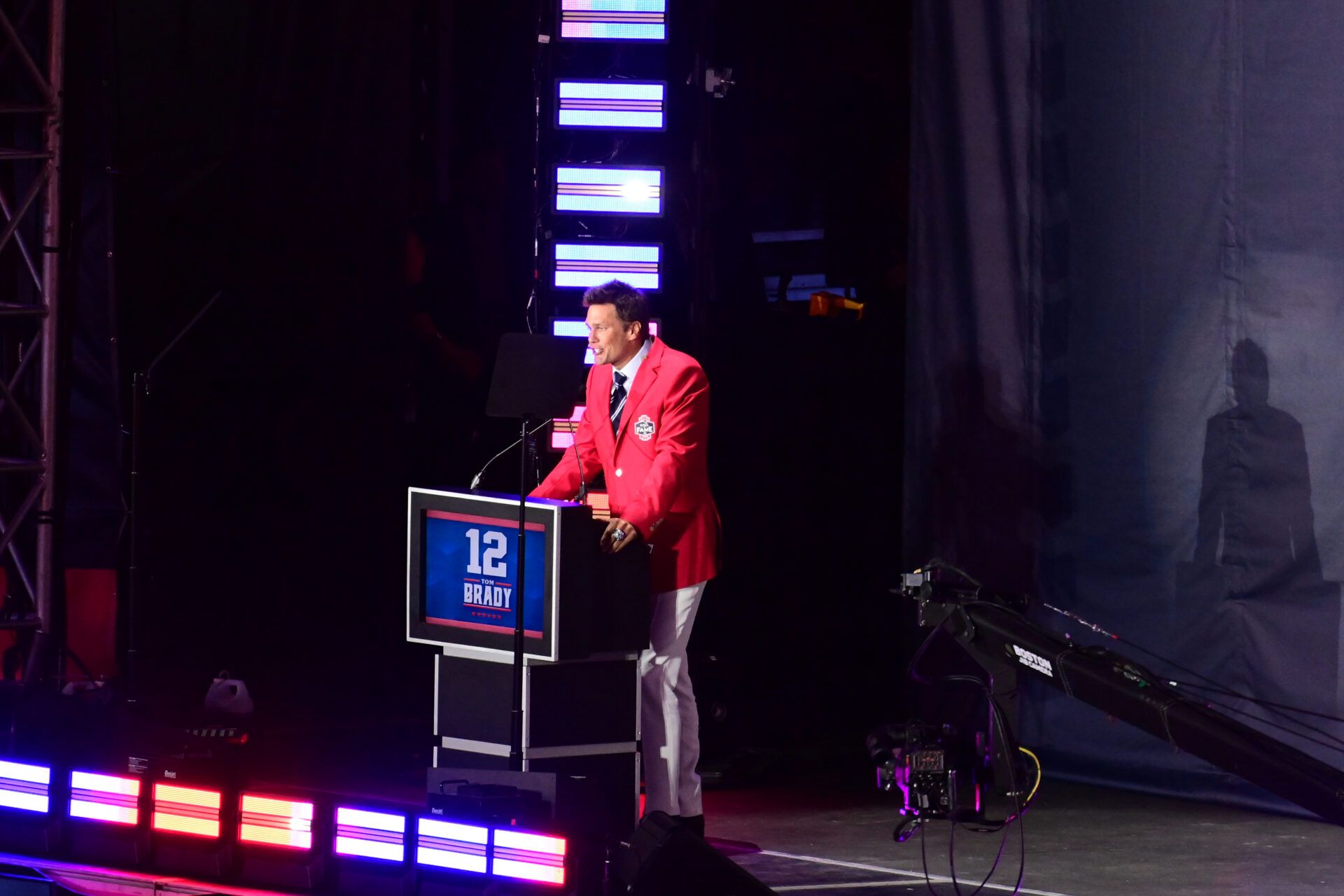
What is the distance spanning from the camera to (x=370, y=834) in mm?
3891

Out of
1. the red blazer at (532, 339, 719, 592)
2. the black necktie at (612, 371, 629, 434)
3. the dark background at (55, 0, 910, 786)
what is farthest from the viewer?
the dark background at (55, 0, 910, 786)

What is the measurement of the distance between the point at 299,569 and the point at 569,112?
94.3 inches

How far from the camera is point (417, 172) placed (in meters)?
7.63

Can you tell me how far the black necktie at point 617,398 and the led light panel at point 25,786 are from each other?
2.12m

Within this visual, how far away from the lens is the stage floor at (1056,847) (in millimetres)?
5137

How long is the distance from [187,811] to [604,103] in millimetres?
3758

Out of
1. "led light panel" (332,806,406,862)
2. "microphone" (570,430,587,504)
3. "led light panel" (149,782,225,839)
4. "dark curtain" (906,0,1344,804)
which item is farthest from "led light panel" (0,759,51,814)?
"dark curtain" (906,0,1344,804)

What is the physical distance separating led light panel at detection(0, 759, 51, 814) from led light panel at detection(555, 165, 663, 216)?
11.3 feet

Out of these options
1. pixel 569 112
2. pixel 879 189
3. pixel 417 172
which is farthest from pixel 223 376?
pixel 879 189

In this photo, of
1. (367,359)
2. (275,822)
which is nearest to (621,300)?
(275,822)

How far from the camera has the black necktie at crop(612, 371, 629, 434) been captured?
5484 millimetres

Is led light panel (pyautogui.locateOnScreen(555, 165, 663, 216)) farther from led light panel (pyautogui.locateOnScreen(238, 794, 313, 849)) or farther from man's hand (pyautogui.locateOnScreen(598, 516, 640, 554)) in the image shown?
led light panel (pyautogui.locateOnScreen(238, 794, 313, 849))

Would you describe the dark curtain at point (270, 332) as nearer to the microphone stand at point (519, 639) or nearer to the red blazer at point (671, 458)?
the red blazer at point (671, 458)

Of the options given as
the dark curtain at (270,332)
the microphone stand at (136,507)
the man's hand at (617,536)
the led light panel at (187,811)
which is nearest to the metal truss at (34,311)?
the microphone stand at (136,507)
